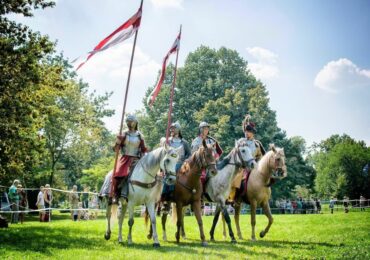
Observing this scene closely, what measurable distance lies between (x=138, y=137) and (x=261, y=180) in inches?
176

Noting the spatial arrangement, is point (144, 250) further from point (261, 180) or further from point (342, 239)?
point (342, 239)

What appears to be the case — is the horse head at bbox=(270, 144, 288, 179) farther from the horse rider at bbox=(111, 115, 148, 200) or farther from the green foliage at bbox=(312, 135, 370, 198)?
the green foliage at bbox=(312, 135, 370, 198)

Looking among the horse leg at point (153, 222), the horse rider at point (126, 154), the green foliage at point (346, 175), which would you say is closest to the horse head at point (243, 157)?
the horse rider at point (126, 154)

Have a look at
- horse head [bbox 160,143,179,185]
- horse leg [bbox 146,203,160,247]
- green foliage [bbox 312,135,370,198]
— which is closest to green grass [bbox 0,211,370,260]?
horse leg [bbox 146,203,160,247]

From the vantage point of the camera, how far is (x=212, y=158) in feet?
39.3

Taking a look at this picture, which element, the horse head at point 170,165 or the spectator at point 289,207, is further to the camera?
the spectator at point 289,207

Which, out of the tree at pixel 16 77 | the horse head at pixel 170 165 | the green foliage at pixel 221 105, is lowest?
the horse head at pixel 170 165

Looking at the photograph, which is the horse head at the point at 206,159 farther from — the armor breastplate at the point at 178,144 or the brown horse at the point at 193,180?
the armor breastplate at the point at 178,144

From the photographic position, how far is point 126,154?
12734 mm

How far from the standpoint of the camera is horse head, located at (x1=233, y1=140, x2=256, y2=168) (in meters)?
12.9

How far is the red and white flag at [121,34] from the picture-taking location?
43.8 ft

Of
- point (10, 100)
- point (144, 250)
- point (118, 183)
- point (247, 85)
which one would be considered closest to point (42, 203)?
point (10, 100)

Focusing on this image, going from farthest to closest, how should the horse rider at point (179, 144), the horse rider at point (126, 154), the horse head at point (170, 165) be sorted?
the horse rider at point (179, 144) → the horse rider at point (126, 154) → the horse head at point (170, 165)

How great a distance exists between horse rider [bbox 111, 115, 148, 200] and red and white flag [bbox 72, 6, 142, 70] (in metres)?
2.42
